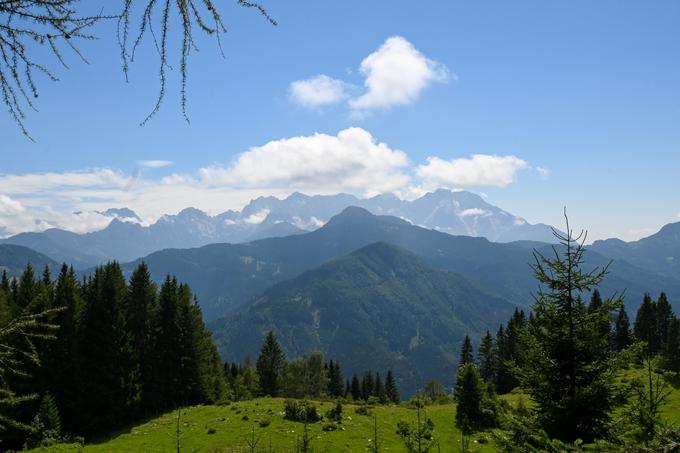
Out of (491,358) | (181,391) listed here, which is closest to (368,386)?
(491,358)

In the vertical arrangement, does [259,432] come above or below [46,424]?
above

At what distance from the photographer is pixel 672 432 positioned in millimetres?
6609

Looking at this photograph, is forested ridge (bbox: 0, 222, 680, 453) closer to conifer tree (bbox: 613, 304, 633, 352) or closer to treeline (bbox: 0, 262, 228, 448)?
treeline (bbox: 0, 262, 228, 448)

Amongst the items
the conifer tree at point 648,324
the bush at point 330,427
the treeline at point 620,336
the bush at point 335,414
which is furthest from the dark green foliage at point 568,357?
the conifer tree at point 648,324

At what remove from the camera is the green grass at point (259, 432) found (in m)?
34.9

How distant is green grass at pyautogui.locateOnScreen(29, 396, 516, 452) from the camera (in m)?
34.9

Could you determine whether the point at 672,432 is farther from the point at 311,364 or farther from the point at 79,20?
the point at 311,364

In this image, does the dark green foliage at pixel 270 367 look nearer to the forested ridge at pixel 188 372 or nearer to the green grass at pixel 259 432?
the forested ridge at pixel 188 372

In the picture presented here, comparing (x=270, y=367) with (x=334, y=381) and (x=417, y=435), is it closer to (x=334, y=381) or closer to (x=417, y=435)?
(x=334, y=381)

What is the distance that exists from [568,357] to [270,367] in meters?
87.7

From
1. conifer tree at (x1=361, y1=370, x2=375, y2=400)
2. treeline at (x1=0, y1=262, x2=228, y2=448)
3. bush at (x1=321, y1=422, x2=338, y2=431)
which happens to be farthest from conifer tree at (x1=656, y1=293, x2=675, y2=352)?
treeline at (x1=0, y1=262, x2=228, y2=448)

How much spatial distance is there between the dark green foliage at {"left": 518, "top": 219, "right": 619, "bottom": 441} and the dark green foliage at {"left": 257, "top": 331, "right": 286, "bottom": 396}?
84119mm

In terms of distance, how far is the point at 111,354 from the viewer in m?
53.1

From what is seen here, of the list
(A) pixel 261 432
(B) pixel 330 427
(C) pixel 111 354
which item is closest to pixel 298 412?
(B) pixel 330 427
